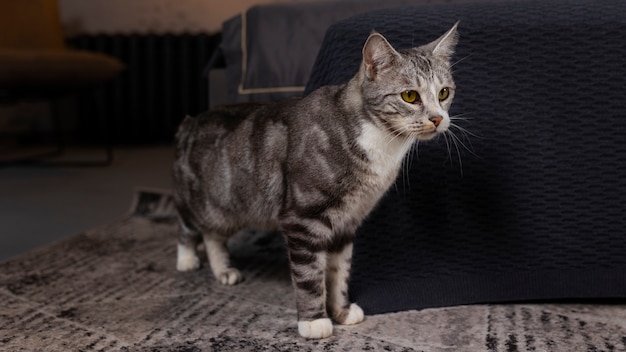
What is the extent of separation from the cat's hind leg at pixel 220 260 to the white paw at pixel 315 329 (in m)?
0.37

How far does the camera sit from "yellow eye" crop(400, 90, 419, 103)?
107 cm

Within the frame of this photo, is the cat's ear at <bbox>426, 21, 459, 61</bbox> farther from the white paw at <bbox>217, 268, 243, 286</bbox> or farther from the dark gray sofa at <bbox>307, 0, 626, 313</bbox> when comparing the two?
the white paw at <bbox>217, 268, 243, 286</bbox>

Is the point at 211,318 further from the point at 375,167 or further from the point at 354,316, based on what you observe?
the point at 375,167

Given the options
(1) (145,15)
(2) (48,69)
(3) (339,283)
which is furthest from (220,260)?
(1) (145,15)

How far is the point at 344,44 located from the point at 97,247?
0.96 m

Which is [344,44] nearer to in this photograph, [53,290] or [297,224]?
[297,224]

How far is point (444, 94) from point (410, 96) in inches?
2.9

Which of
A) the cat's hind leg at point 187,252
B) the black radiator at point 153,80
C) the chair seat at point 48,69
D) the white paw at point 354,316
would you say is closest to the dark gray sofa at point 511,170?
the white paw at point 354,316

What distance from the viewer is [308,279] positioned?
116cm

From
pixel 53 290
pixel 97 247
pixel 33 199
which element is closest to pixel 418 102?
pixel 53 290

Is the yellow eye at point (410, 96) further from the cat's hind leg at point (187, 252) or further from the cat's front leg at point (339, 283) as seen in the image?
the cat's hind leg at point (187, 252)

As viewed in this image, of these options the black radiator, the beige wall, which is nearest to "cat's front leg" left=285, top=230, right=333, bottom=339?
the black radiator

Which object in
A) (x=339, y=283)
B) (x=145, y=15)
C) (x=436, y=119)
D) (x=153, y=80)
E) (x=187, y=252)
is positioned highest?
(x=436, y=119)

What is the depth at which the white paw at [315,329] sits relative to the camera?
1.14 meters
